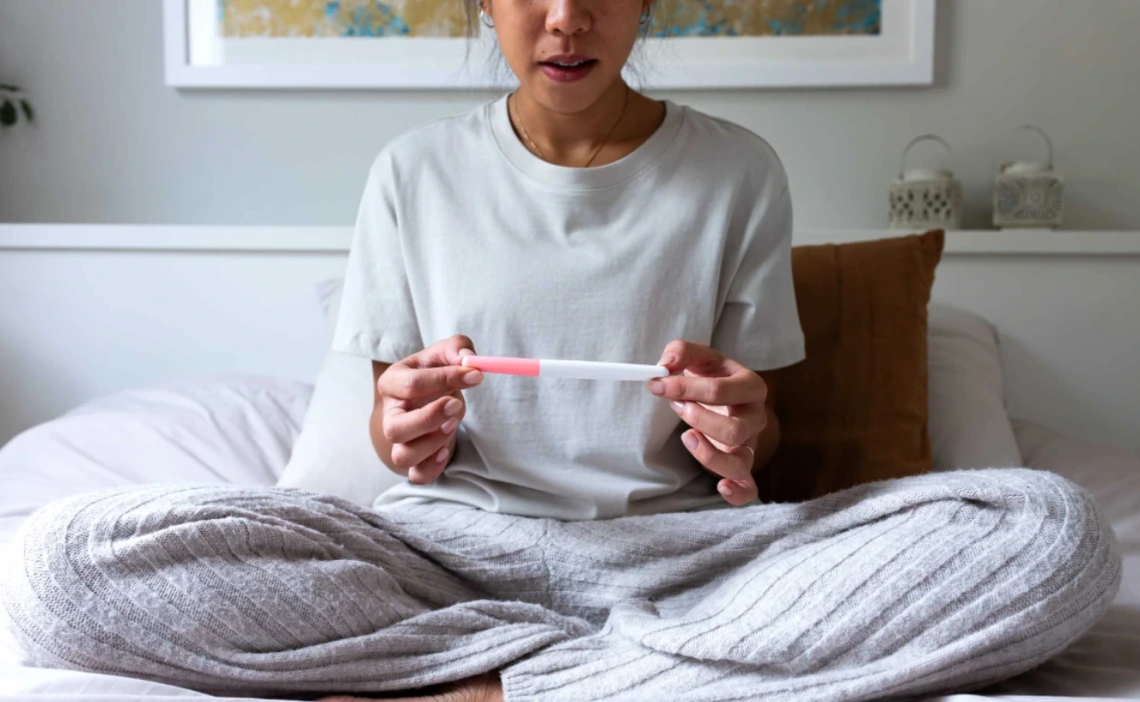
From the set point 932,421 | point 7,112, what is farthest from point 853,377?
point 7,112

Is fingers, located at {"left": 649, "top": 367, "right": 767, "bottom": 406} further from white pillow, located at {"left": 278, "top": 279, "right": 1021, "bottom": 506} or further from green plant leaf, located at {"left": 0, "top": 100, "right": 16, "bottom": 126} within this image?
green plant leaf, located at {"left": 0, "top": 100, "right": 16, "bottom": 126}

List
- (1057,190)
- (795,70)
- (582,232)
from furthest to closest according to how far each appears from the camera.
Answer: (795,70), (1057,190), (582,232)

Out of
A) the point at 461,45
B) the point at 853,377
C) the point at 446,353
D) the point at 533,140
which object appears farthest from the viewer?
the point at 461,45

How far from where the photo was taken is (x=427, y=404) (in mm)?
938

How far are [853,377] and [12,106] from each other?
1.58 metres

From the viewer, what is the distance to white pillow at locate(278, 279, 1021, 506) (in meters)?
1.32

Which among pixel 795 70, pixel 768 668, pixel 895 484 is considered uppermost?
pixel 795 70

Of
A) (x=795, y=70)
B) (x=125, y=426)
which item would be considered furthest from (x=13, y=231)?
(x=795, y=70)

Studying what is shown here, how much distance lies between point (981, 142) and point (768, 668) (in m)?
1.31

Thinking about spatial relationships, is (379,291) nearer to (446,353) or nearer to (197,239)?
(446,353)

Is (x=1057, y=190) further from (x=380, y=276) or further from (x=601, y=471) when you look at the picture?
(x=380, y=276)

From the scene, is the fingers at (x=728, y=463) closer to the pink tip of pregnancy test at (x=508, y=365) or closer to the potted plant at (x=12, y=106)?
the pink tip of pregnancy test at (x=508, y=365)

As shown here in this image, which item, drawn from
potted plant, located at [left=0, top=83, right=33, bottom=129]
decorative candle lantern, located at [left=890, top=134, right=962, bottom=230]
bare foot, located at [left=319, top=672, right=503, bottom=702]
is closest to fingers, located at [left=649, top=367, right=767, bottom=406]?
bare foot, located at [left=319, top=672, right=503, bottom=702]

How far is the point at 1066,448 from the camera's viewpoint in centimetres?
149
